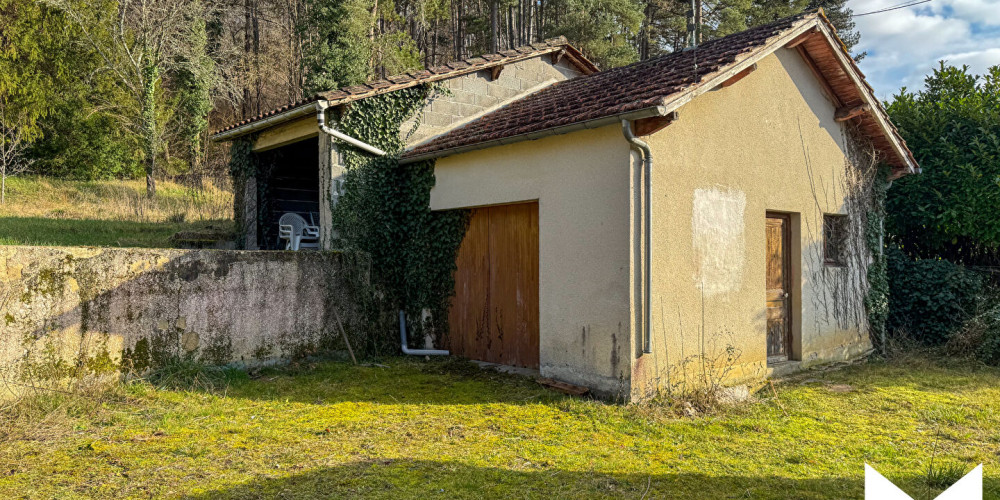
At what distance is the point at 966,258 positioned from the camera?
10.9 meters

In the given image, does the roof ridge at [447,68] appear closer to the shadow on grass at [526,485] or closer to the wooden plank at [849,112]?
the wooden plank at [849,112]

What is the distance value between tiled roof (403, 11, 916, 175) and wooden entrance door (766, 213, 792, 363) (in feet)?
7.47

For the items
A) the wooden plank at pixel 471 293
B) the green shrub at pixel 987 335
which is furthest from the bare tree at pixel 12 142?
the green shrub at pixel 987 335

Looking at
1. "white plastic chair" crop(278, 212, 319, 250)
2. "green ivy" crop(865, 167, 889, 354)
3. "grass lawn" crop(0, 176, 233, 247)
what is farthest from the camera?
"grass lawn" crop(0, 176, 233, 247)

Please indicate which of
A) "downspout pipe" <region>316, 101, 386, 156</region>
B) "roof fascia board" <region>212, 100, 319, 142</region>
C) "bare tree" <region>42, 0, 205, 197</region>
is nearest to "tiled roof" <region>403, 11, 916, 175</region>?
"downspout pipe" <region>316, 101, 386, 156</region>

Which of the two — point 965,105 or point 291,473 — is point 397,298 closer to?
point 291,473

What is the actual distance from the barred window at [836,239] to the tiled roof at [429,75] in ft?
18.4

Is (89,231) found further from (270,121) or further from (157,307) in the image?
(157,307)

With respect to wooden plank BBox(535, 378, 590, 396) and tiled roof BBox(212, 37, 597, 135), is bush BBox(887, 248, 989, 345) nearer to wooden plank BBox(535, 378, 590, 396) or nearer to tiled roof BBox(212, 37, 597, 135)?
wooden plank BBox(535, 378, 590, 396)

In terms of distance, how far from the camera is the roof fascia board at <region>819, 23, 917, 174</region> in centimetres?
826

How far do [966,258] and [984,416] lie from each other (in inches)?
230

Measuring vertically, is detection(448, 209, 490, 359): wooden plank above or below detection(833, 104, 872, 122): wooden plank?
below

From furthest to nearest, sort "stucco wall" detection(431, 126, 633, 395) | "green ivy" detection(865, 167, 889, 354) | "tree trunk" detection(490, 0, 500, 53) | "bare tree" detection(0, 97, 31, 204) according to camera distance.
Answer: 1. "tree trunk" detection(490, 0, 500, 53)
2. "bare tree" detection(0, 97, 31, 204)
3. "green ivy" detection(865, 167, 889, 354)
4. "stucco wall" detection(431, 126, 633, 395)

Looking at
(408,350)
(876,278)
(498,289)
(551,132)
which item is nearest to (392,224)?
(408,350)
